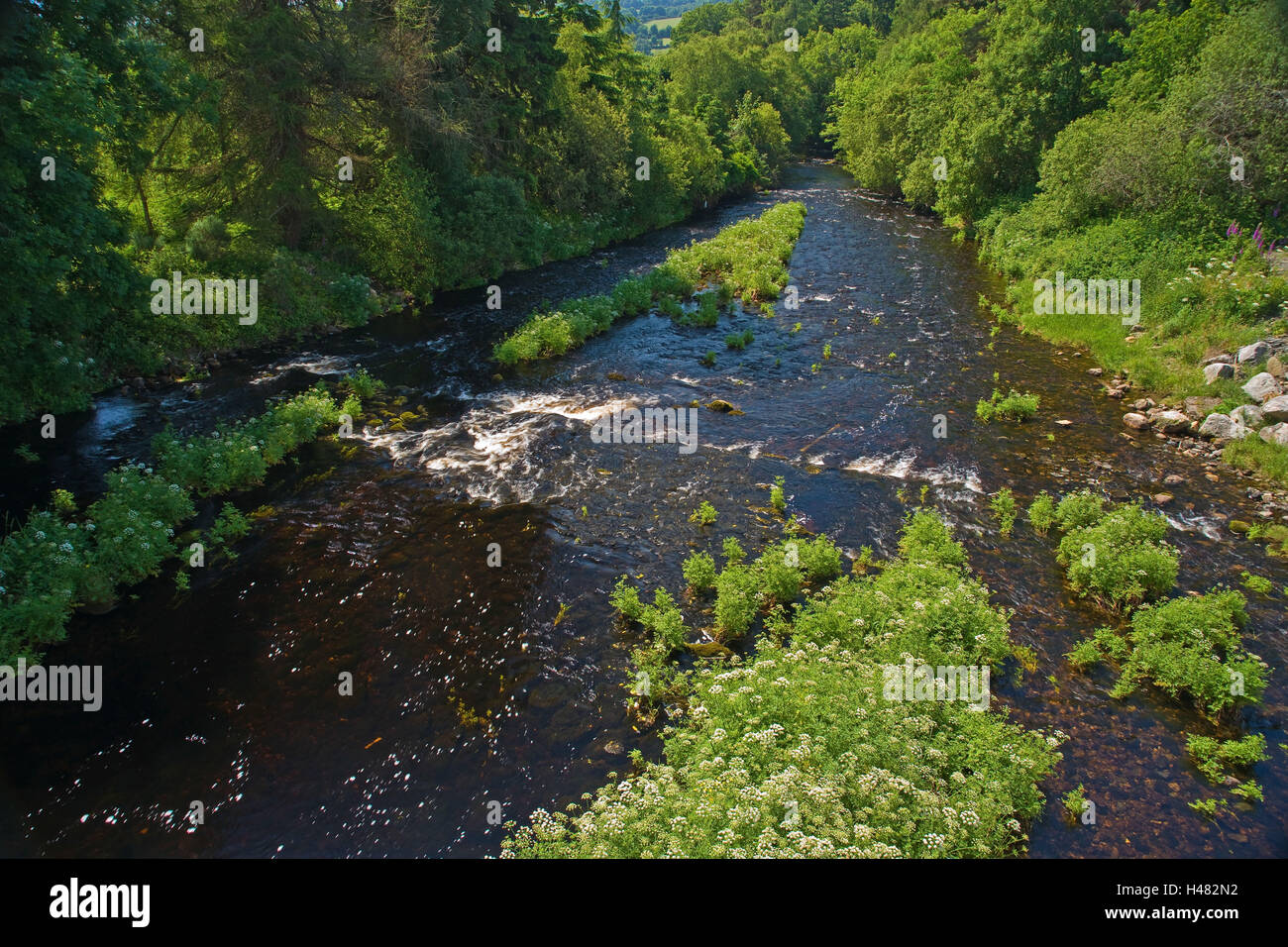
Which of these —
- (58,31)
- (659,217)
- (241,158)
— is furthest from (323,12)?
(659,217)

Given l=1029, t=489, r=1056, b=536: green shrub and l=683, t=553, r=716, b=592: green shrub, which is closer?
l=683, t=553, r=716, b=592: green shrub

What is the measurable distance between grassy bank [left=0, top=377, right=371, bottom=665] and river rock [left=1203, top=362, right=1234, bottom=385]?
87.1 feet

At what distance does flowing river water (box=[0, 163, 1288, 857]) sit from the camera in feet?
31.9

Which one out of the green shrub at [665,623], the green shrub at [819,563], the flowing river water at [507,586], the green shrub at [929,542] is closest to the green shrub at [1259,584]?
the flowing river water at [507,586]

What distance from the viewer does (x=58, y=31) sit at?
61.8ft

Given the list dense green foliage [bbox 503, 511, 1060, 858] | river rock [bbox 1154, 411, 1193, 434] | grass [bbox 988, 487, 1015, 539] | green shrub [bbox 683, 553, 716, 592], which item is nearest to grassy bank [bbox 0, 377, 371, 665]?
dense green foliage [bbox 503, 511, 1060, 858]

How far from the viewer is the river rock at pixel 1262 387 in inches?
741

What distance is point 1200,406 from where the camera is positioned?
1992 centimetres

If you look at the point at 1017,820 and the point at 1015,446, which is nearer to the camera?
the point at 1017,820

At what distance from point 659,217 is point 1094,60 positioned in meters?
26.2

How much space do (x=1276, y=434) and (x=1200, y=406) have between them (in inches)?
98.9

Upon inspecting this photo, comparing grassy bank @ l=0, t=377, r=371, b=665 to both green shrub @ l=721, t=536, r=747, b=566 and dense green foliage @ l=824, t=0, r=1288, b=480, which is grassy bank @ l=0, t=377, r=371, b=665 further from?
dense green foliage @ l=824, t=0, r=1288, b=480

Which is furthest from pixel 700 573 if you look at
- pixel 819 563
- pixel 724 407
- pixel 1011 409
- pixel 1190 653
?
pixel 1011 409
